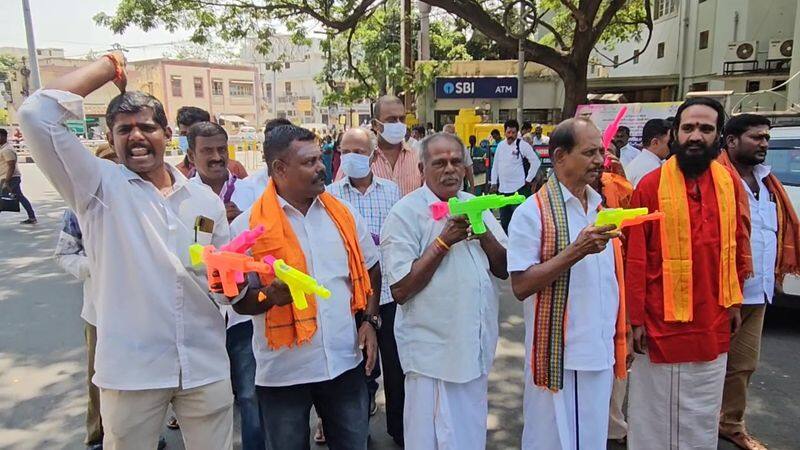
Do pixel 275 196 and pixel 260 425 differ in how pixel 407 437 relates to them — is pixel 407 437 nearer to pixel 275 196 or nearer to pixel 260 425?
pixel 260 425

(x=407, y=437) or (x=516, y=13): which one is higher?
(x=516, y=13)

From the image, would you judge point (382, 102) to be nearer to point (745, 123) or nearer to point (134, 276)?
point (745, 123)

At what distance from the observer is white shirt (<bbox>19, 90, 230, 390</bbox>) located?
1923 millimetres

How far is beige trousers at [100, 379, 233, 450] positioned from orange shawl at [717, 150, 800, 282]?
3100 millimetres

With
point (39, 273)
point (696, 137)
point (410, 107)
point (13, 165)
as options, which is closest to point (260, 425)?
point (696, 137)

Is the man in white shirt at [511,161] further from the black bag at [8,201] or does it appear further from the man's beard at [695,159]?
the black bag at [8,201]

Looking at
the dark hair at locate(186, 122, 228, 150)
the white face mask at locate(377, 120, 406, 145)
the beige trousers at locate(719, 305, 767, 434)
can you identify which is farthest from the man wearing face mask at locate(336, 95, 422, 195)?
the beige trousers at locate(719, 305, 767, 434)

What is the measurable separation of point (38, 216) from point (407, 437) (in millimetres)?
12254

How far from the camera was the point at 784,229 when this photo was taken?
11.1ft

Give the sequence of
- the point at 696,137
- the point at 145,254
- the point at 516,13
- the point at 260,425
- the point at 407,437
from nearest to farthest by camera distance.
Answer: the point at 145,254
the point at 407,437
the point at 696,137
the point at 260,425
the point at 516,13

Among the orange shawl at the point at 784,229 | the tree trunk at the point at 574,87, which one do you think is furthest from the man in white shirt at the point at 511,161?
the orange shawl at the point at 784,229

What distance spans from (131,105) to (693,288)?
8.51 feet

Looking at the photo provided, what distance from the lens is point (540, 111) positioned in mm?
21547

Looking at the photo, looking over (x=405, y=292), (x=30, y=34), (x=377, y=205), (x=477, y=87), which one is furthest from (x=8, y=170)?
(x=477, y=87)
